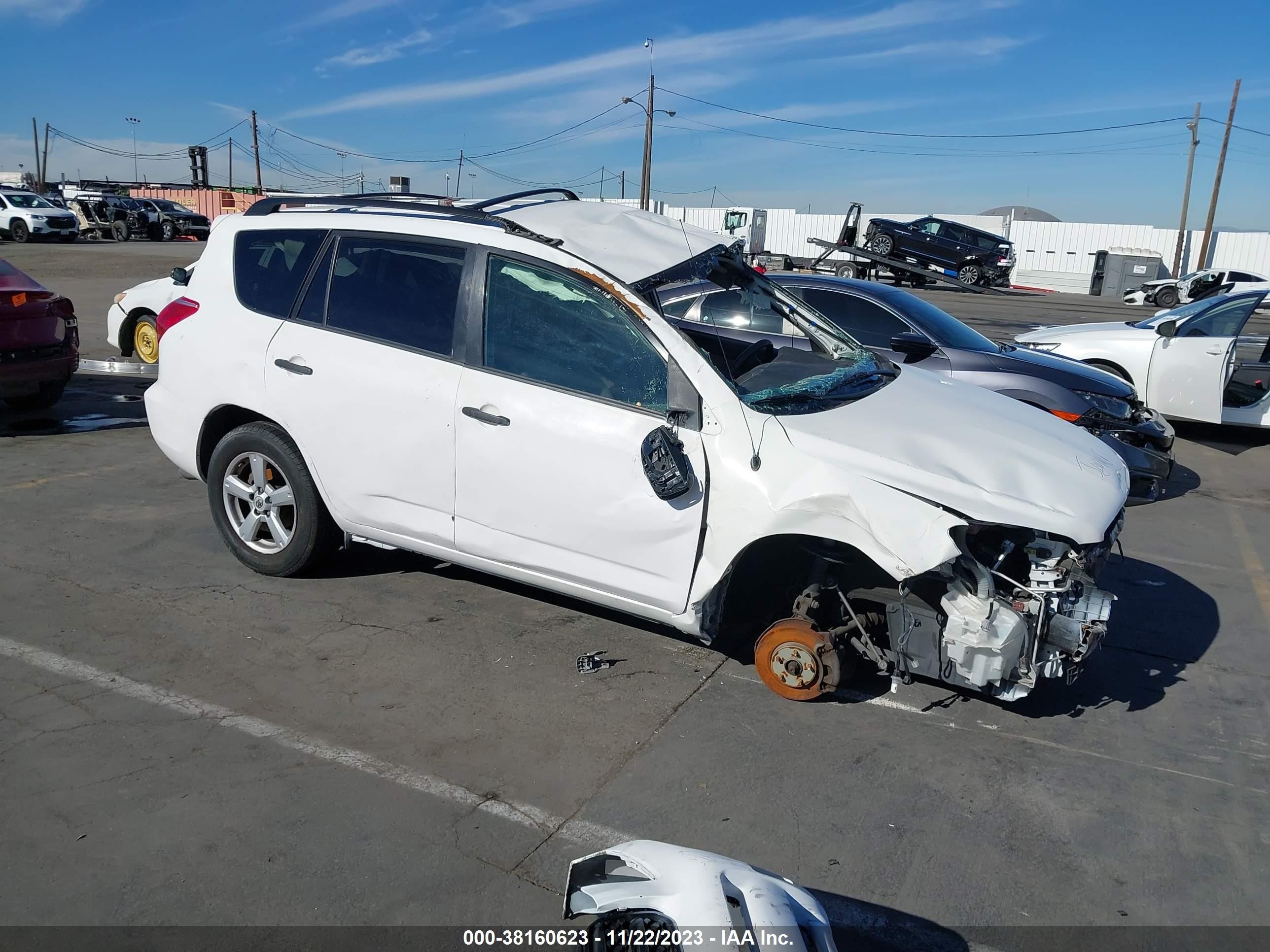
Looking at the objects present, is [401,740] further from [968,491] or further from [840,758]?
[968,491]

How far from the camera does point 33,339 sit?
334 inches

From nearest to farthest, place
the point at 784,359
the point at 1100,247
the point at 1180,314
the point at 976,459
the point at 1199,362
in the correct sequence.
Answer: the point at 976,459 → the point at 784,359 → the point at 1199,362 → the point at 1180,314 → the point at 1100,247

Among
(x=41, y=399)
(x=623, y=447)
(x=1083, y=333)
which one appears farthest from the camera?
(x=1083, y=333)

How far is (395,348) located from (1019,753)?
3193 millimetres

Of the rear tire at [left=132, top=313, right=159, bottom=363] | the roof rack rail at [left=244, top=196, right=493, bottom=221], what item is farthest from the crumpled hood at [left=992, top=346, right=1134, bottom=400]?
the rear tire at [left=132, top=313, right=159, bottom=363]

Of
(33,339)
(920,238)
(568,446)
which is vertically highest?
(920,238)

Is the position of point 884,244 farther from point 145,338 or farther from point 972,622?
point 972,622

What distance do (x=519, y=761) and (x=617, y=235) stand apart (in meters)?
2.40

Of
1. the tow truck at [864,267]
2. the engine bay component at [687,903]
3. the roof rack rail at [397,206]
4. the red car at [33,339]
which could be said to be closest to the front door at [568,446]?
the roof rack rail at [397,206]

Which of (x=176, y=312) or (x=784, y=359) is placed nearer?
(x=784, y=359)

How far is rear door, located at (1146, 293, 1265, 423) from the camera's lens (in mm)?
9562

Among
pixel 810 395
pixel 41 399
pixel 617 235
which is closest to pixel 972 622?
pixel 810 395

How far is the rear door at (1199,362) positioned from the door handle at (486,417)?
7.97 meters

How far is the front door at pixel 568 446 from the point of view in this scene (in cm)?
407
